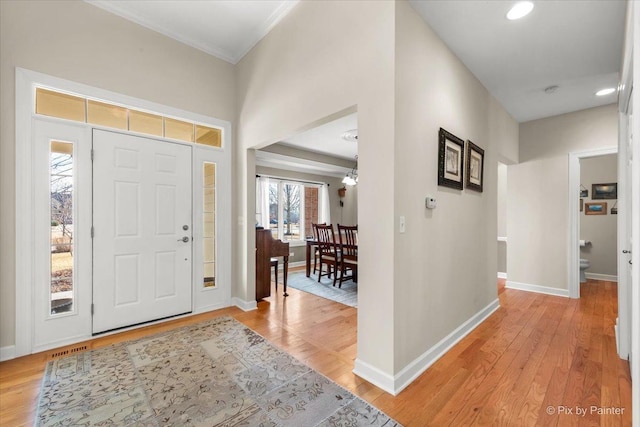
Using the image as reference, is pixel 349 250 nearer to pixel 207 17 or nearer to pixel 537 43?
pixel 537 43

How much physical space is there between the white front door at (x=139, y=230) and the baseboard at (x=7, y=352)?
0.51 meters

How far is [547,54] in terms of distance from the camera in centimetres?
252

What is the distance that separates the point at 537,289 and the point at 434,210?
321 cm

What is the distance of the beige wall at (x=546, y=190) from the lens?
12.2ft

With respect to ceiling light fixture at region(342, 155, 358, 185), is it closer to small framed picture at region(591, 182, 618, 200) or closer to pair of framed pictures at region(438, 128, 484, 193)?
pair of framed pictures at region(438, 128, 484, 193)

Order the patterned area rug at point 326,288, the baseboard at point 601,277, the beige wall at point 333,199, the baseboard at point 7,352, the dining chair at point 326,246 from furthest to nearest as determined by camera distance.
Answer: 1. the beige wall at point 333,199
2. the baseboard at point 601,277
3. the dining chair at point 326,246
4. the patterned area rug at point 326,288
5. the baseboard at point 7,352

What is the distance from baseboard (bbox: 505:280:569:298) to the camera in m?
3.89

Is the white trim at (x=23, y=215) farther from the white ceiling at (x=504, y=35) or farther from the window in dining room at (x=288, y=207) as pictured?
A: the window in dining room at (x=288, y=207)

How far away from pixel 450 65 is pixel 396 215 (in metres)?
1.67

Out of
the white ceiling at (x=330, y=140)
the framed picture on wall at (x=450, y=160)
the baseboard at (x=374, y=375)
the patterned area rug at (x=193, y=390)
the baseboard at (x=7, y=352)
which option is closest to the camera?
the patterned area rug at (x=193, y=390)

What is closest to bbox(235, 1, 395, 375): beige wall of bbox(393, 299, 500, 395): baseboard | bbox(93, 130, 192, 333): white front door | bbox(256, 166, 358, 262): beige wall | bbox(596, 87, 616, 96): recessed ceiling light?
bbox(393, 299, 500, 395): baseboard

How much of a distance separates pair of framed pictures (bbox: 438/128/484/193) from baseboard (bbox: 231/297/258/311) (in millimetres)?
2552

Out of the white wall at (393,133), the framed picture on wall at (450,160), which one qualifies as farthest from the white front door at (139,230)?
the framed picture on wall at (450,160)

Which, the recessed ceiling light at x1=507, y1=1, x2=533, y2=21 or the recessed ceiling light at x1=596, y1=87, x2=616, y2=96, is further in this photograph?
the recessed ceiling light at x1=596, y1=87, x2=616, y2=96
